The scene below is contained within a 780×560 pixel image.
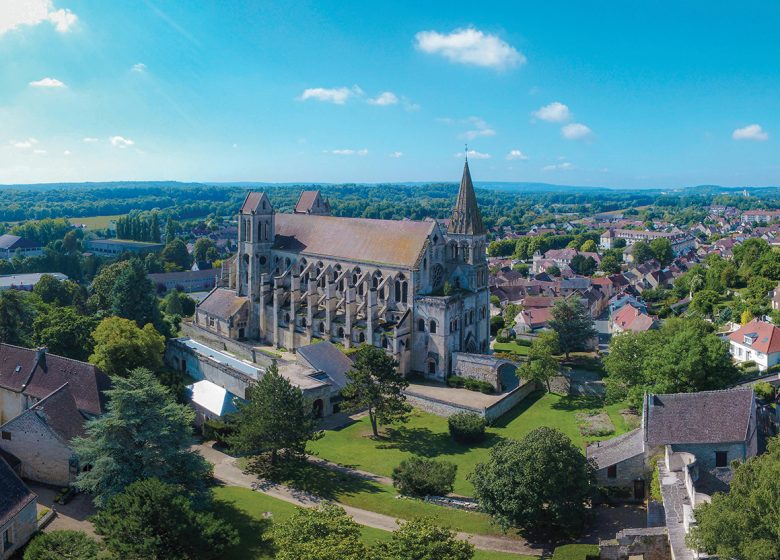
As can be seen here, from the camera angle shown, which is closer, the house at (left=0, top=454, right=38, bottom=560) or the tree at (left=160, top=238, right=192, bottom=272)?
the house at (left=0, top=454, right=38, bottom=560)

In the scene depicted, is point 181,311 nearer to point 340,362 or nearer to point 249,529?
point 340,362

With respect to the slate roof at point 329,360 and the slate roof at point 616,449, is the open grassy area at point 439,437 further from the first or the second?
the slate roof at point 329,360

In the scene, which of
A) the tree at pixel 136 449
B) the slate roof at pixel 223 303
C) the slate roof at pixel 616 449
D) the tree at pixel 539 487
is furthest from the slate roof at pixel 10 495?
the slate roof at pixel 223 303

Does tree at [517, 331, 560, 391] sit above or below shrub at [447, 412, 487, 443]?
above

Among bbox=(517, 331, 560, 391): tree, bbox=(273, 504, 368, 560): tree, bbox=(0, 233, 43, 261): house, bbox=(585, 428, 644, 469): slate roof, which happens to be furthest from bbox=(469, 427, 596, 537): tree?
bbox=(0, 233, 43, 261): house

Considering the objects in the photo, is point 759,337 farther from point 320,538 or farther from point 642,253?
point 642,253

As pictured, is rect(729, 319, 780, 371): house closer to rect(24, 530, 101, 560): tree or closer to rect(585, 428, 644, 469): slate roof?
rect(585, 428, 644, 469): slate roof

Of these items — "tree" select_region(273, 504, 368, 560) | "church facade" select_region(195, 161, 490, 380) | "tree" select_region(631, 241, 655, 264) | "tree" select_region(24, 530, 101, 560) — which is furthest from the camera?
"tree" select_region(631, 241, 655, 264)
